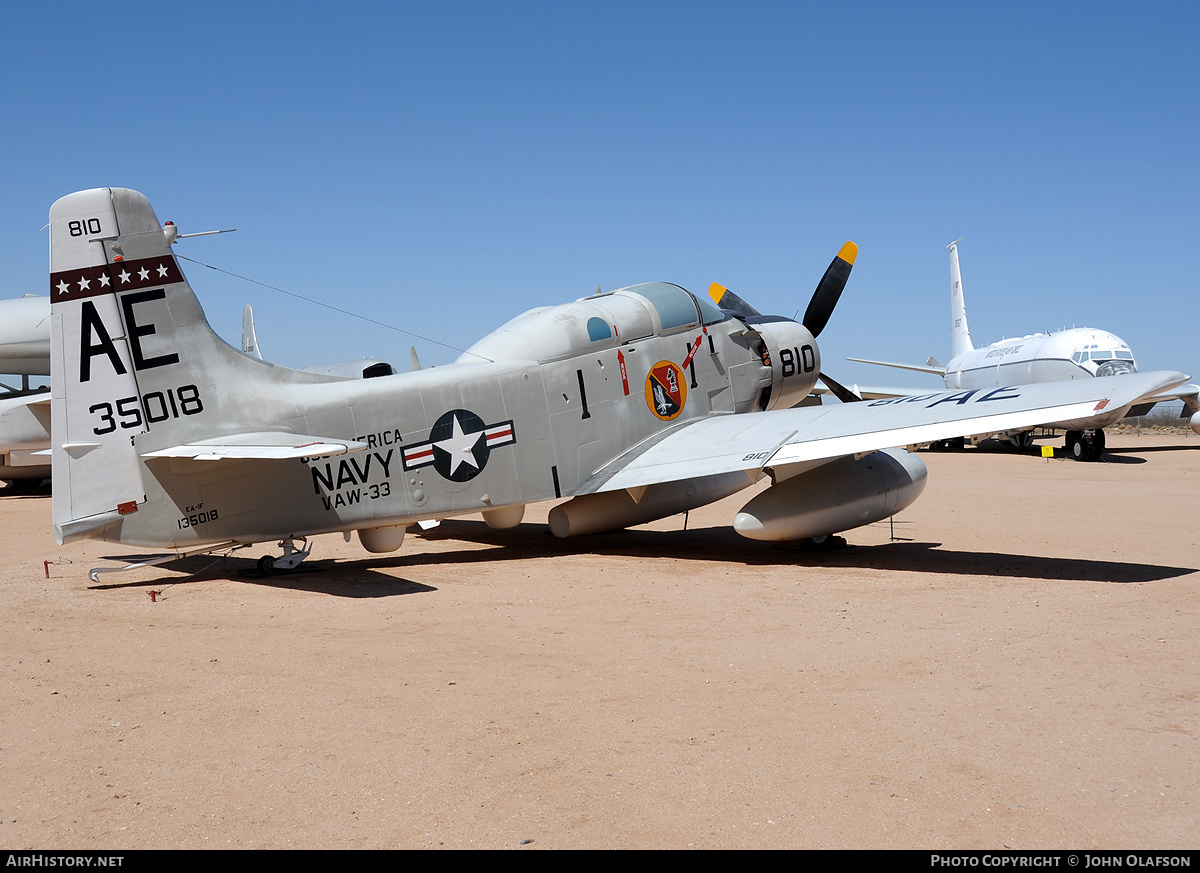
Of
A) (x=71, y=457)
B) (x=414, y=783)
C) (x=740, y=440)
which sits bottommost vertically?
(x=414, y=783)

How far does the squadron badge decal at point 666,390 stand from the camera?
504 inches

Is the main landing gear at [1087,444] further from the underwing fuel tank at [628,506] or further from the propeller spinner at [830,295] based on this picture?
the underwing fuel tank at [628,506]

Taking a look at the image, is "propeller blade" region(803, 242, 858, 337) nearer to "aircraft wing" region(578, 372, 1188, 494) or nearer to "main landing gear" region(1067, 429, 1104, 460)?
"aircraft wing" region(578, 372, 1188, 494)

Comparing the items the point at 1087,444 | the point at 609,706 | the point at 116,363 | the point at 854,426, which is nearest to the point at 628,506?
the point at 854,426

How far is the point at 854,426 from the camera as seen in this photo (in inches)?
414

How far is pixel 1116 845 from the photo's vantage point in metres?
3.59

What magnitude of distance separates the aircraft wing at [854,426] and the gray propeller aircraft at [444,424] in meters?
0.03

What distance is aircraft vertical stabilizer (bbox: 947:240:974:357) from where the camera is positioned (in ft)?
151

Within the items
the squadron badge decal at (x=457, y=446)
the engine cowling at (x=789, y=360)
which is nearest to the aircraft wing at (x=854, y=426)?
the squadron badge decal at (x=457, y=446)

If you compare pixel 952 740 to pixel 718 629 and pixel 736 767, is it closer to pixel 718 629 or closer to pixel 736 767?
pixel 736 767

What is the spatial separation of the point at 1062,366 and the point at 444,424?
28.3 m

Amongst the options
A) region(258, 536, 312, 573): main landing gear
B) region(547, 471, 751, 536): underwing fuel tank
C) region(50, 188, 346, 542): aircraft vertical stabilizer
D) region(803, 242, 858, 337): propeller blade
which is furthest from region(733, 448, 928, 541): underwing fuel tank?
region(50, 188, 346, 542): aircraft vertical stabilizer

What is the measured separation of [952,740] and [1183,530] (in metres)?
11.0

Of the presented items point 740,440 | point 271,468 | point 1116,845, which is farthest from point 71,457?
point 1116,845
